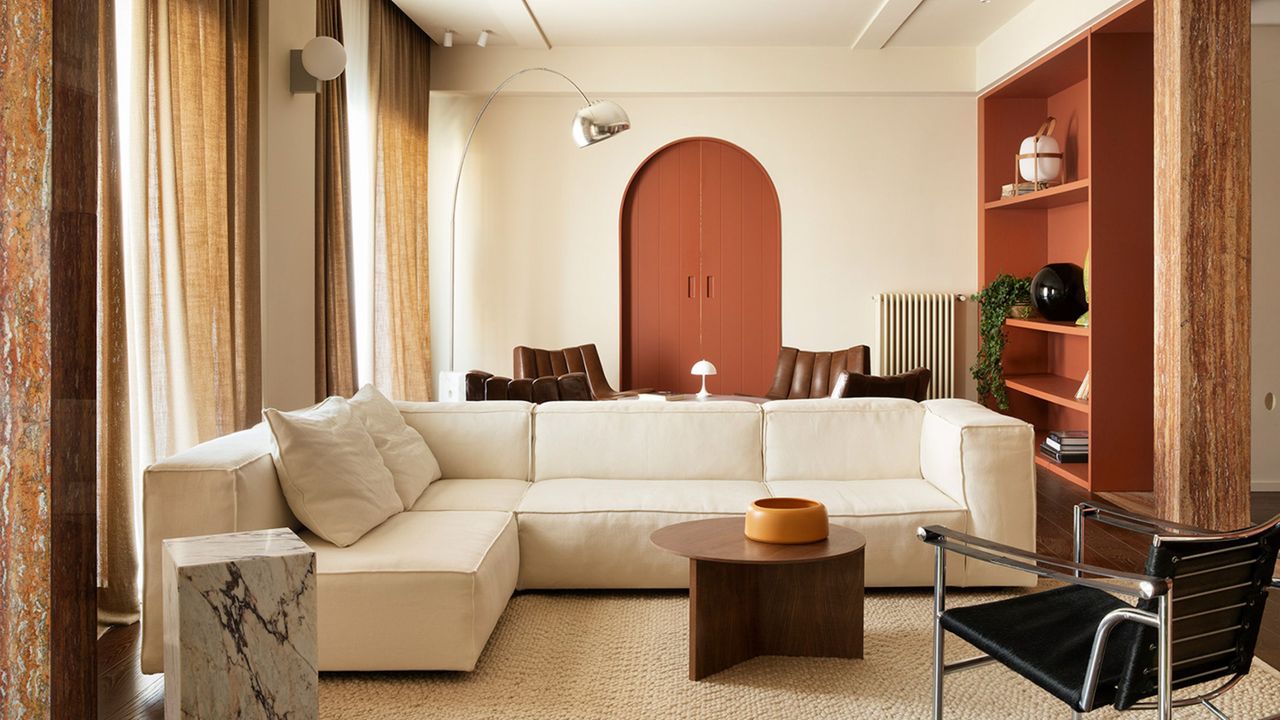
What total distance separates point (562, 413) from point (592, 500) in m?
0.55

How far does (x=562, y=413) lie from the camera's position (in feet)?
13.6

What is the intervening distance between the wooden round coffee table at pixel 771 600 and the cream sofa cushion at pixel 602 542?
43cm

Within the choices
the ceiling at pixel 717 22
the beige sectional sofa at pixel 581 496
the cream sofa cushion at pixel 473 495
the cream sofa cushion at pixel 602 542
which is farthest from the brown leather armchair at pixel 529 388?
the ceiling at pixel 717 22

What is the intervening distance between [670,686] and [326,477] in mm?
1202

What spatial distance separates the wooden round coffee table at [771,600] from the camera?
9.77 ft

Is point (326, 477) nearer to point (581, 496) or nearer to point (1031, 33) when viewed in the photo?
point (581, 496)

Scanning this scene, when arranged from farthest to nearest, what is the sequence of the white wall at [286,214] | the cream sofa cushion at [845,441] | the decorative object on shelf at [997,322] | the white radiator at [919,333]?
1. the white radiator at [919,333]
2. the decorative object on shelf at [997,322]
3. the white wall at [286,214]
4. the cream sofa cushion at [845,441]

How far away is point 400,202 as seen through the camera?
665 centimetres

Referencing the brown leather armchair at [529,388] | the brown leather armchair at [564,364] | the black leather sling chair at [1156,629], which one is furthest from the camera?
the brown leather armchair at [564,364]

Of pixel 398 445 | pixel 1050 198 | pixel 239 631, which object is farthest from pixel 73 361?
pixel 1050 198

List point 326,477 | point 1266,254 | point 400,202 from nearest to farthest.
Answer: point 326,477
point 1266,254
point 400,202

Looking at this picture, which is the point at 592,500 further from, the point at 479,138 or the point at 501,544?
the point at 479,138

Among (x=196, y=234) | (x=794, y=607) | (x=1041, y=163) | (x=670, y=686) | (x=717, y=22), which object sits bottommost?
(x=670, y=686)

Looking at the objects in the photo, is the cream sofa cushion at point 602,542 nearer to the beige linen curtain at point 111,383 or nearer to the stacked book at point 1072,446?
the beige linen curtain at point 111,383
